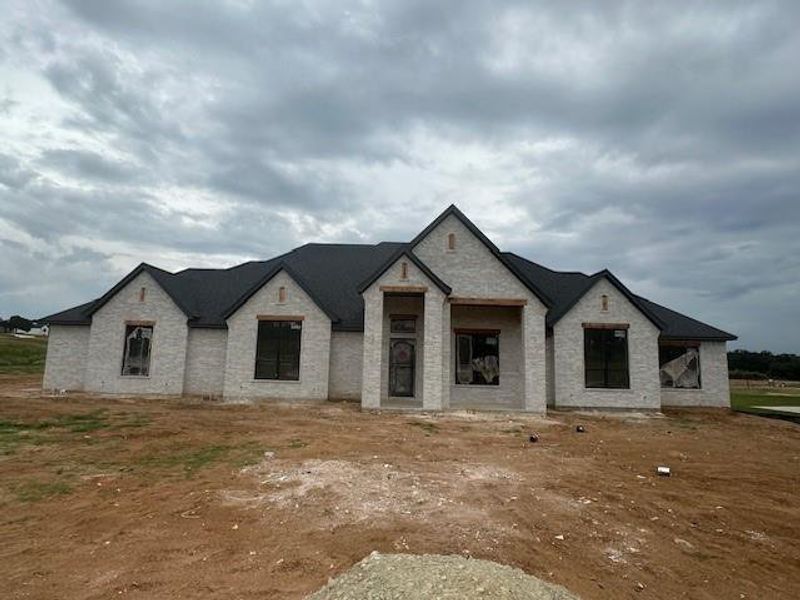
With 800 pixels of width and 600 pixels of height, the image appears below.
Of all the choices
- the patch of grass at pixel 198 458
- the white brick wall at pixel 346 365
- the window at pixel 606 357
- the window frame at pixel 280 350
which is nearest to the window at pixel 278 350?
the window frame at pixel 280 350

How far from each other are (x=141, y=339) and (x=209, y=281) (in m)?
4.69

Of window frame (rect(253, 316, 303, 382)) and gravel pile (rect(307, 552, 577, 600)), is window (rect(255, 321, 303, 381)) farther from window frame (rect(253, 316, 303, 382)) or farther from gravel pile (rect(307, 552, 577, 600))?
gravel pile (rect(307, 552, 577, 600))

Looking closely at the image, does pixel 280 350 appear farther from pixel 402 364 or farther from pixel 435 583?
pixel 435 583

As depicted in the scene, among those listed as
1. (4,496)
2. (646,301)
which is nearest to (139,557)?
(4,496)

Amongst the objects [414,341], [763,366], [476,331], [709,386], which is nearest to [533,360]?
[476,331]

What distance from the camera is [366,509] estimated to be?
709cm

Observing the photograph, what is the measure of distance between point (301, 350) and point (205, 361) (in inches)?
180

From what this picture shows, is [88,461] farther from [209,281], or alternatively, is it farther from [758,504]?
[209,281]

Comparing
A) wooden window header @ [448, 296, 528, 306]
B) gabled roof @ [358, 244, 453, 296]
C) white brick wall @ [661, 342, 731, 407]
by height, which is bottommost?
white brick wall @ [661, 342, 731, 407]

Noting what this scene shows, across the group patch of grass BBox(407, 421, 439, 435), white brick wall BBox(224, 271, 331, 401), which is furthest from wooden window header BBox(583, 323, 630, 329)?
white brick wall BBox(224, 271, 331, 401)

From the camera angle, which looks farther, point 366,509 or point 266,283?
point 266,283

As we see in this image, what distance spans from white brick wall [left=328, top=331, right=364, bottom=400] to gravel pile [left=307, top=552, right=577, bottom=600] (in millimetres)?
16081

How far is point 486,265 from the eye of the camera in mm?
19438

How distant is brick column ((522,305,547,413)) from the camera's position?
18375 millimetres
